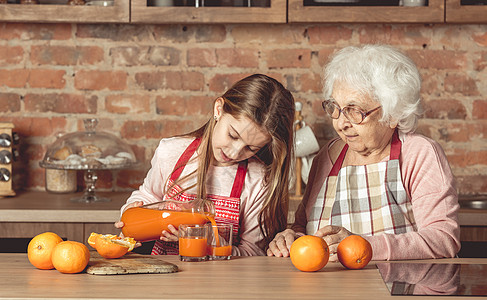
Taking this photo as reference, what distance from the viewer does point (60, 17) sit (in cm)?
281

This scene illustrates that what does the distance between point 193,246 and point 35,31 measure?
6.04 ft

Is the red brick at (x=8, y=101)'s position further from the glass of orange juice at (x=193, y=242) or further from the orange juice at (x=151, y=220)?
the glass of orange juice at (x=193, y=242)

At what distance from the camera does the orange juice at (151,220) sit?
5.35 feet

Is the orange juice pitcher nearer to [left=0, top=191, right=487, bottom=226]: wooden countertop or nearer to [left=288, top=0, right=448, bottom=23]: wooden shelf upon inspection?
[left=0, top=191, right=487, bottom=226]: wooden countertop

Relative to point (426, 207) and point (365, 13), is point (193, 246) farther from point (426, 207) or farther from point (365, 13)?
point (365, 13)

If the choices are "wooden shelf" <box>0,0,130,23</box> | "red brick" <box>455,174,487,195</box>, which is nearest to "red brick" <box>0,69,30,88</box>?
"wooden shelf" <box>0,0,130,23</box>

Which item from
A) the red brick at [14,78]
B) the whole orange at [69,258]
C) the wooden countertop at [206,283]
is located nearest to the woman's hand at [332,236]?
the wooden countertop at [206,283]

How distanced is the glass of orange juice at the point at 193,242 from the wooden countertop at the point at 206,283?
2cm

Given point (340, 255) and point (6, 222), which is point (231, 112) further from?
point (6, 222)

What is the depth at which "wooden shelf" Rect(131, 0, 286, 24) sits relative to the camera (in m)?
2.78

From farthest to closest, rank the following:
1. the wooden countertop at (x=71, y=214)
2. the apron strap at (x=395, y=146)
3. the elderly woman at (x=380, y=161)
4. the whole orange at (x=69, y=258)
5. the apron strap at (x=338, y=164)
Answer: the wooden countertop at (x=71, y=214)
the apron strap at (x=338, y=164)
the apron strap at (x=395, y=146)
the elderly woman at (x=380, y=161)
the whole orange at (x=69, y=258)

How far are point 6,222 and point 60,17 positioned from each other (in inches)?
36.6

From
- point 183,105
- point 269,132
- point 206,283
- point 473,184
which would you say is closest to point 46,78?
point 183,105

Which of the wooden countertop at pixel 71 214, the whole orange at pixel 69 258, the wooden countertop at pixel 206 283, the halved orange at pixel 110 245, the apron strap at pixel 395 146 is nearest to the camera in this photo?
the wooden countertop at pixel 206 283
